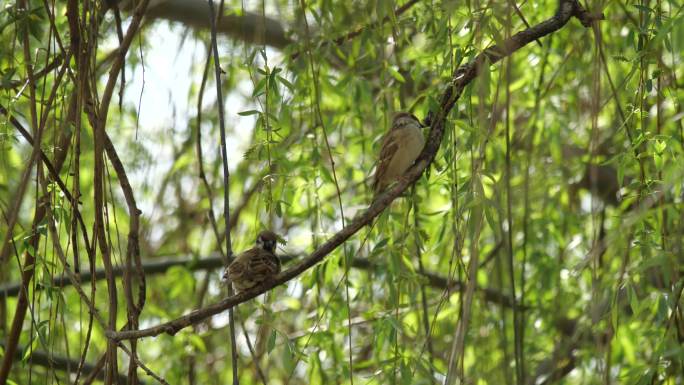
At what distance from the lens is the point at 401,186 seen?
2.99m

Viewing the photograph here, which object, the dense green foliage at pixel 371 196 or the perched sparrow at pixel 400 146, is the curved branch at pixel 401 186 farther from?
the perched sparrow at pixel 400 146

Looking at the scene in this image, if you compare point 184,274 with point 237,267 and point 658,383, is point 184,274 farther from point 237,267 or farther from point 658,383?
point 658,383

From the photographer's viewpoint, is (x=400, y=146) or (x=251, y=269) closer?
(x=251, y=269)

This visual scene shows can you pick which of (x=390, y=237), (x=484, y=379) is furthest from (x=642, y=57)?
(x=484, y=379)

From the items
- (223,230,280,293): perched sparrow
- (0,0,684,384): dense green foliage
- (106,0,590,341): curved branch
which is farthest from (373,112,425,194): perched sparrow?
(223,230,280,293): perched sparrow

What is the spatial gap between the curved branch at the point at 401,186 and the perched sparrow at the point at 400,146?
2.14 feet

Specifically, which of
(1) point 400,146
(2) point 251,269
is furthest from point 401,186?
(1) point 400,146

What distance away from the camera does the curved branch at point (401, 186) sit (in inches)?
106

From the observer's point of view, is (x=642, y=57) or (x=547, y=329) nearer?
(x=642, y=57)

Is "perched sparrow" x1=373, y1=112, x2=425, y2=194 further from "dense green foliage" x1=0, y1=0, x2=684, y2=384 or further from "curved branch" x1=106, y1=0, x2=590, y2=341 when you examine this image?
"curved branch" x1=106, y1=0, x2=590, y2=341

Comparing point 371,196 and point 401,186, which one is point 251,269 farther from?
point 371,196

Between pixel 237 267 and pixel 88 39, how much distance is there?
0.92 meters

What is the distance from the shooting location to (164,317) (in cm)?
526

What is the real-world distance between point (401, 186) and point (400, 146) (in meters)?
1.12
